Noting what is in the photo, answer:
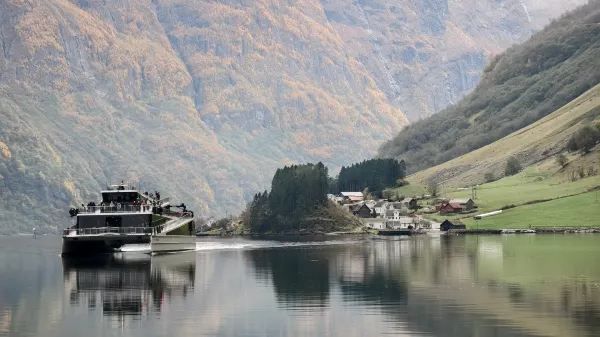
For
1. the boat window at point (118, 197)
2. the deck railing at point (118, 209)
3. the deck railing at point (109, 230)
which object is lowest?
the deck railing at point (109, 230)

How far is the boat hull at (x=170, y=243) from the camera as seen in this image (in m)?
167

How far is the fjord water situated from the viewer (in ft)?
258

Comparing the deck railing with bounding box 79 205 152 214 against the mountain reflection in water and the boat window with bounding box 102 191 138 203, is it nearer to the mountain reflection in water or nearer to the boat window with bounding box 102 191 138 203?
the boat window with bounding box 102 191 138 203

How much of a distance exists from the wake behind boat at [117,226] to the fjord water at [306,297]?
34.0ft

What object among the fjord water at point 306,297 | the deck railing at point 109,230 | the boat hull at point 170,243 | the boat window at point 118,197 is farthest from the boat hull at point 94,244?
the boat window at point 118,197

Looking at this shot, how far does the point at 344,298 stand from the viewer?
317 ft

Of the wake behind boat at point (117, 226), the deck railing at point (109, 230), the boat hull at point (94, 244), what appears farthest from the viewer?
the deck railing at point (109, 230)

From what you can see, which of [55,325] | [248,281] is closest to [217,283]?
[248,281]

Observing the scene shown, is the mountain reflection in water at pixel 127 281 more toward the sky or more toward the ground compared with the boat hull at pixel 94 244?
more toward the ground

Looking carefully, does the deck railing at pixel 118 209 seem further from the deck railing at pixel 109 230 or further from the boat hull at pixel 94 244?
the boat hull at pixel 94 244

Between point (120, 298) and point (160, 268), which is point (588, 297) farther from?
point (160, 268)

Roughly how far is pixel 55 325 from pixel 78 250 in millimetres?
83575

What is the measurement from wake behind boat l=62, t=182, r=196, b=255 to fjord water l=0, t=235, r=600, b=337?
10.4m

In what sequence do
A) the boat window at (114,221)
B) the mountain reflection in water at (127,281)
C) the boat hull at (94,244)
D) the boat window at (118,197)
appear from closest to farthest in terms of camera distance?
1. the mountain reflection in water at (127,281)
2. the boat hull at (94,244)
3. the boat window at (114,221)
4. the boat window at (118,197)
